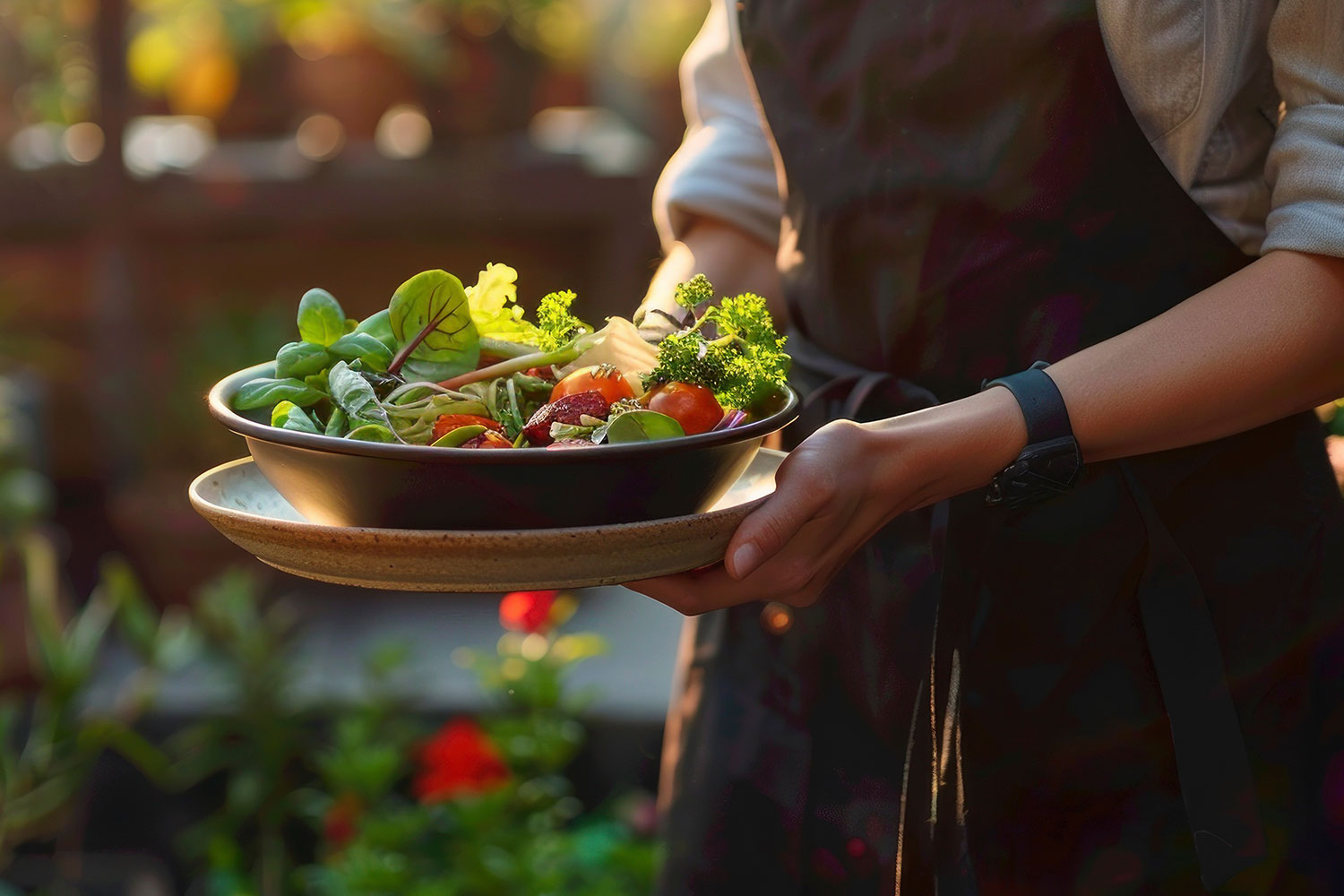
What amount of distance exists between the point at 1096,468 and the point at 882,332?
24cm

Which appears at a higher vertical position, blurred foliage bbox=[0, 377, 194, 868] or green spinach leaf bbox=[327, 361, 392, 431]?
green spinach leaf bbox=[327, 361, 392, 431]

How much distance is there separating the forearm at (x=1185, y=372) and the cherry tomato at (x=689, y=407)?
0.14 meters

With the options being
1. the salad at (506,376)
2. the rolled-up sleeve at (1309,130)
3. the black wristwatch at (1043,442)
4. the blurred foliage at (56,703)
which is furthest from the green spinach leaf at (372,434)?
the blurred foliage at (56,703)

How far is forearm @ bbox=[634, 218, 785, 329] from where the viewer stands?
1416 mm

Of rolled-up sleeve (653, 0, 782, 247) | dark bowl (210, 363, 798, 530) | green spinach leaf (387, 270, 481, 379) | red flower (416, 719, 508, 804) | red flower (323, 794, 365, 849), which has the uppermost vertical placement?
rolled-up sleeve (653, 0, 782, 247)

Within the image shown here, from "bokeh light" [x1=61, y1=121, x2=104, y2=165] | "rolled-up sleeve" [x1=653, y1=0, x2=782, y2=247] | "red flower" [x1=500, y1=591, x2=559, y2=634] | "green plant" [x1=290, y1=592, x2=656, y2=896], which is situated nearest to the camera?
"rolled-up sleeve" [x1=653, y1=0, x2=782, y2=247]

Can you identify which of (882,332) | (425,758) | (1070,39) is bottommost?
(425,758)

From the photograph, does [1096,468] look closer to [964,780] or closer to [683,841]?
Answer: [964,780]

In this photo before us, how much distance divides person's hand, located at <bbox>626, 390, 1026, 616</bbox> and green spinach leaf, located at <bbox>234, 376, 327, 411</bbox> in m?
0.31

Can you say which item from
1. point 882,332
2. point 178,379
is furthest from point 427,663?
point 882,332

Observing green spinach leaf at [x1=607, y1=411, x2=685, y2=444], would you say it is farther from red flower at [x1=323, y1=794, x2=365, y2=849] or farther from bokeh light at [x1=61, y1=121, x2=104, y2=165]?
bokeh light at [x1=61, y1=121, x2=104, y2=165]

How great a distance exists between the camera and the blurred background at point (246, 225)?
3.16m

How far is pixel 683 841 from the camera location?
Result: 4.39ft

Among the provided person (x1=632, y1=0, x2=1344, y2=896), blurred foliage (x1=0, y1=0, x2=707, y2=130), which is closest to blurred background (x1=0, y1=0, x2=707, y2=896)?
blurred foliage (x1=0, y1=0, x2=707, y2=130)
